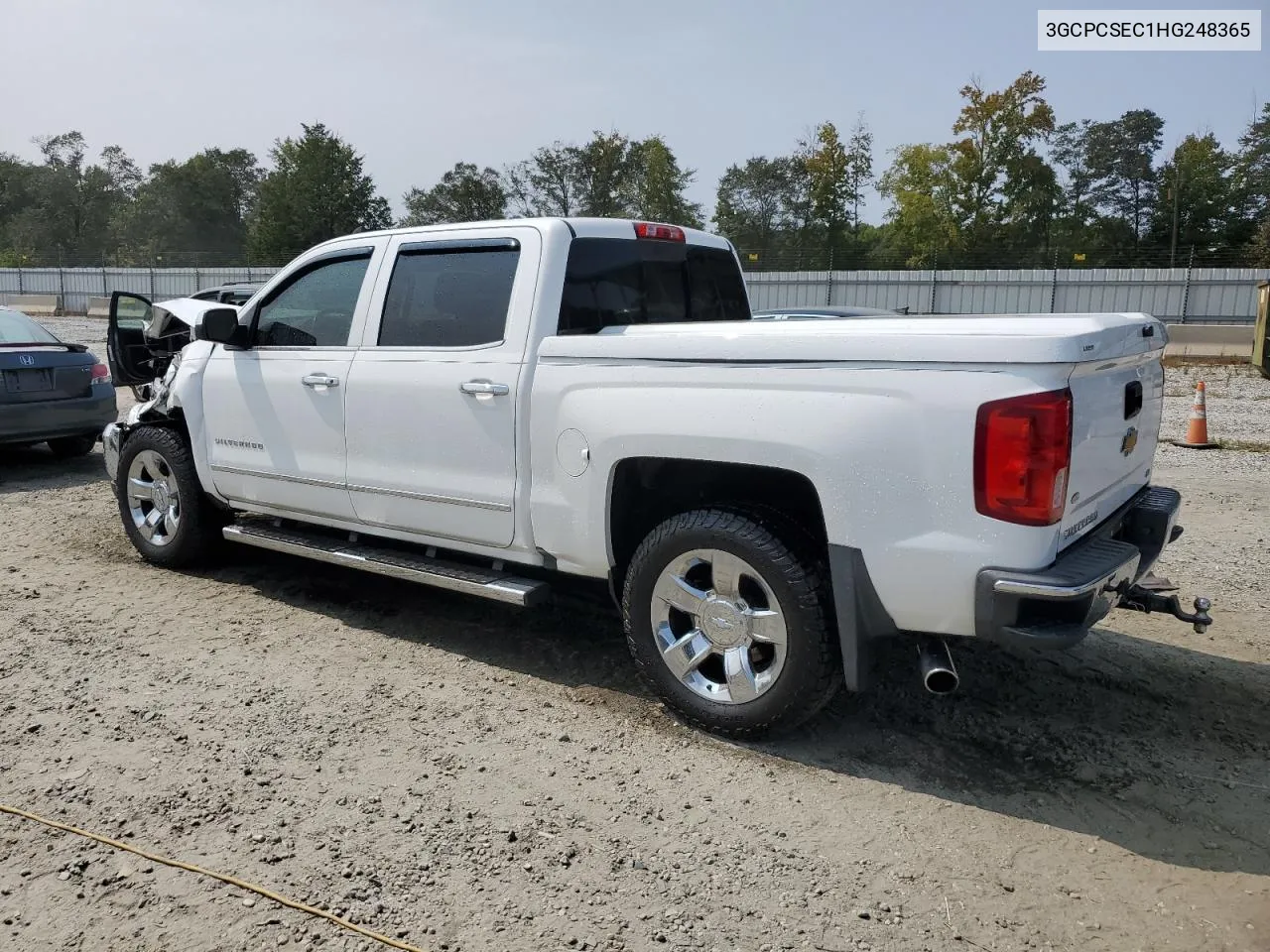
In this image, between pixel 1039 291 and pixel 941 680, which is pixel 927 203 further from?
pixel 941 680

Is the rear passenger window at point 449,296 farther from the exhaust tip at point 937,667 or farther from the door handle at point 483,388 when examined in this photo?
the exhaust tip at point 937,667

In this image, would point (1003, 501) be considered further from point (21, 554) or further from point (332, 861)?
point (21, 554)

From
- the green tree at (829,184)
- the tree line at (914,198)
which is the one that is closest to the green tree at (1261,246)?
the tree line at (914,198)

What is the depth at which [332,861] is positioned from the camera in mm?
3029

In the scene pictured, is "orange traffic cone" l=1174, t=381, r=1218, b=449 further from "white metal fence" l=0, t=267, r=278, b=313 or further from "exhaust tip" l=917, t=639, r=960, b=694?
"white metal fence" l=0, t=267, r=278, b=313

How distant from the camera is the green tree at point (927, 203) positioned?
44.4 m

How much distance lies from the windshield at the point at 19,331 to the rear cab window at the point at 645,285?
705 cm

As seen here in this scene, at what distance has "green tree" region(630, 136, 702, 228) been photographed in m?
50.0

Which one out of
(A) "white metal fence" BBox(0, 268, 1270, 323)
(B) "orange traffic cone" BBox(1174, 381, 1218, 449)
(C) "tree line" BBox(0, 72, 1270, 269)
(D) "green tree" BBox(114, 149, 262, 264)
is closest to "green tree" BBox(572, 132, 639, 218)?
(C) "tree line" BBox(0, 72, 1270, 269)

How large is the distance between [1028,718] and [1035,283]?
2817 cm

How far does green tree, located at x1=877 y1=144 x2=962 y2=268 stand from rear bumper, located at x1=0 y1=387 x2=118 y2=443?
128 feet

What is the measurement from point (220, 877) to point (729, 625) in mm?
1885

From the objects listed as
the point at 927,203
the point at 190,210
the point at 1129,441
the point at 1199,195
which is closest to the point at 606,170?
the point at 927,203

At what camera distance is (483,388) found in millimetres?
4316
